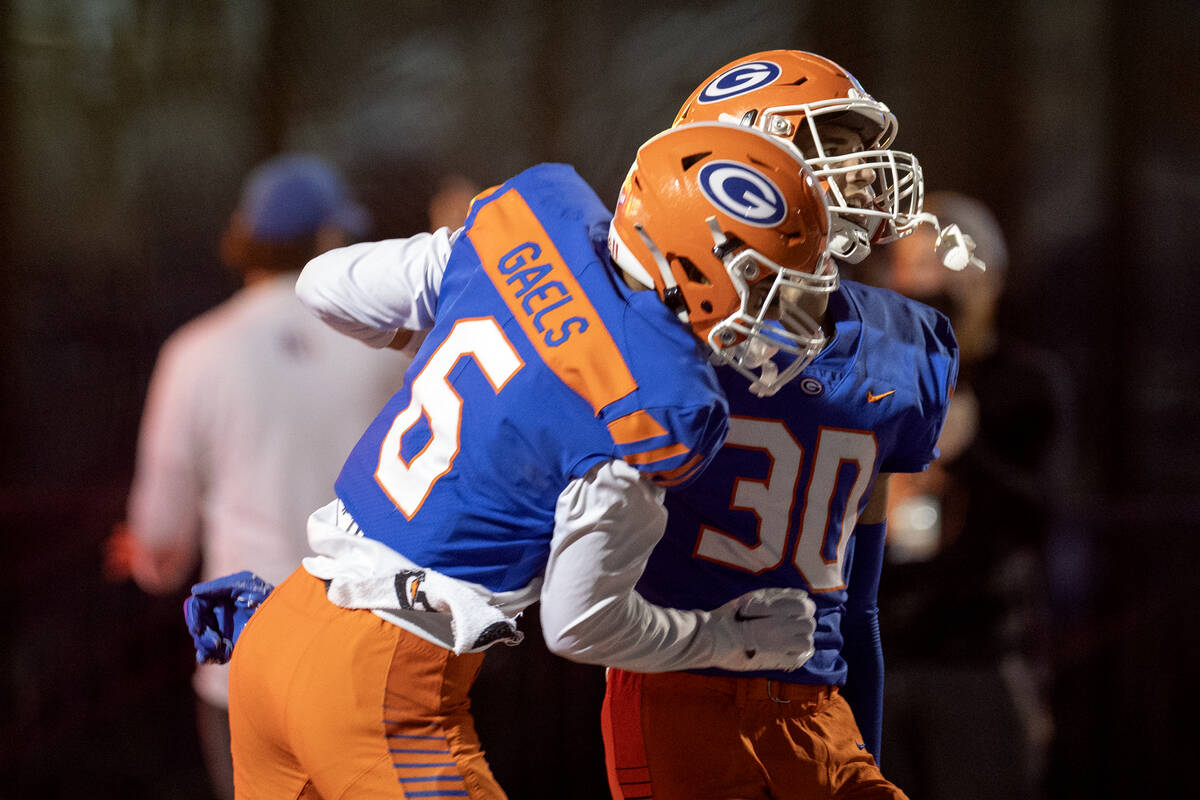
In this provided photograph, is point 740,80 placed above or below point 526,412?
above

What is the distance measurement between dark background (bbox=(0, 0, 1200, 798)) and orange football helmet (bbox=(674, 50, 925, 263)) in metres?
1.00

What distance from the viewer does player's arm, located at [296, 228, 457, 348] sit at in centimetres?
156

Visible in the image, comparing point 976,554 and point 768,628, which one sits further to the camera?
point 976,554

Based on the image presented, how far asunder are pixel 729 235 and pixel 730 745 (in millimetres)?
686

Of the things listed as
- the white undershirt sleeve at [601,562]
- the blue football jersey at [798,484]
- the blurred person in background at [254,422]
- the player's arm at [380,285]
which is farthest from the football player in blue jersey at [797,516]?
the blurred person in background at [254,422]

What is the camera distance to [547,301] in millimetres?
1358

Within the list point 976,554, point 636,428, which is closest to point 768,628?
point 636,428

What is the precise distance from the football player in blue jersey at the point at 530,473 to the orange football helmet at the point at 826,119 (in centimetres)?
23

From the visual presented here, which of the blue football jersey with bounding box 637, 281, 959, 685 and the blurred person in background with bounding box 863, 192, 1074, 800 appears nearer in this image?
the blue football jersey with bounding box 637, 281, 959, 685

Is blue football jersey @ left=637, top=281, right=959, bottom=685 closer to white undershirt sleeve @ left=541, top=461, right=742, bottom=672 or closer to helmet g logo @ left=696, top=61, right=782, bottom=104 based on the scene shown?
white undershirt sleeve @ left=541, top=461, right=742, bottom=672

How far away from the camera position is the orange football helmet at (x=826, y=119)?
5.33 ft

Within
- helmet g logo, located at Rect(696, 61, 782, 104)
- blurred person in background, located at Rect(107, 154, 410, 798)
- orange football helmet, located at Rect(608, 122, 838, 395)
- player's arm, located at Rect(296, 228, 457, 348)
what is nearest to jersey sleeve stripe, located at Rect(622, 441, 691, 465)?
orange football helmet, located at Rect(608, 122, 838, 395)

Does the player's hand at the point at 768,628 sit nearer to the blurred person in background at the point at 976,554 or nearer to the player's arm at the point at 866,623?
the player's arm at the point at 866,623

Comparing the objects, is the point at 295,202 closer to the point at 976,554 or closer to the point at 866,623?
the point at 866,623
